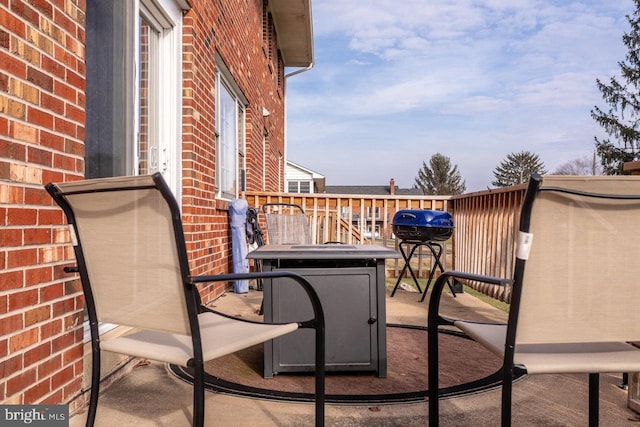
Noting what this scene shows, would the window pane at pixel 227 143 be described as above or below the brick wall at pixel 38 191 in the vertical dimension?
above

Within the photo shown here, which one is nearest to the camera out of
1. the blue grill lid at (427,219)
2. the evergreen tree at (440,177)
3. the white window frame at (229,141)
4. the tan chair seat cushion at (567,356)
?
the tan chair seat cushion at (567,356)

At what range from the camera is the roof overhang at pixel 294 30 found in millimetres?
9891

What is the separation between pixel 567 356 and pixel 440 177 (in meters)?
53.8

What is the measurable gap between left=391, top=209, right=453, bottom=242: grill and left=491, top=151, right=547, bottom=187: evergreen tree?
53210 millimetres

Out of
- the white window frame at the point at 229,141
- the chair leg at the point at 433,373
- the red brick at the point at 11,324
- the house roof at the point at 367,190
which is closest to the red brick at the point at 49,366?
the red brick at the point at 11,324

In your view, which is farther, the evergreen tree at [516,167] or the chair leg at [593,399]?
the evergreen tree at [516,167]

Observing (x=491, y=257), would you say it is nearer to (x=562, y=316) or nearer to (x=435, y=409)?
(x=435, y=409)

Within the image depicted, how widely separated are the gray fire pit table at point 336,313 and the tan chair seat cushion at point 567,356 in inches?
37.0

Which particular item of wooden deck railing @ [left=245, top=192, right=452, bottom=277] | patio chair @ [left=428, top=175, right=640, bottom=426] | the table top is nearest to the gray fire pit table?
the table top

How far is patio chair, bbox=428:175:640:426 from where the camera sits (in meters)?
1.24

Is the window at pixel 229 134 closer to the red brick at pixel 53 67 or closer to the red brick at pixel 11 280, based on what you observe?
the red brick at pixel 53 67

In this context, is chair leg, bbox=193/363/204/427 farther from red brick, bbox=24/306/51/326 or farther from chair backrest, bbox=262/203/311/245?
chair backrest, bbox=262/203/311/245

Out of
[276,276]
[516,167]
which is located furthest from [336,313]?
[516,167]

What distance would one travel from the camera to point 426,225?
209 inches
